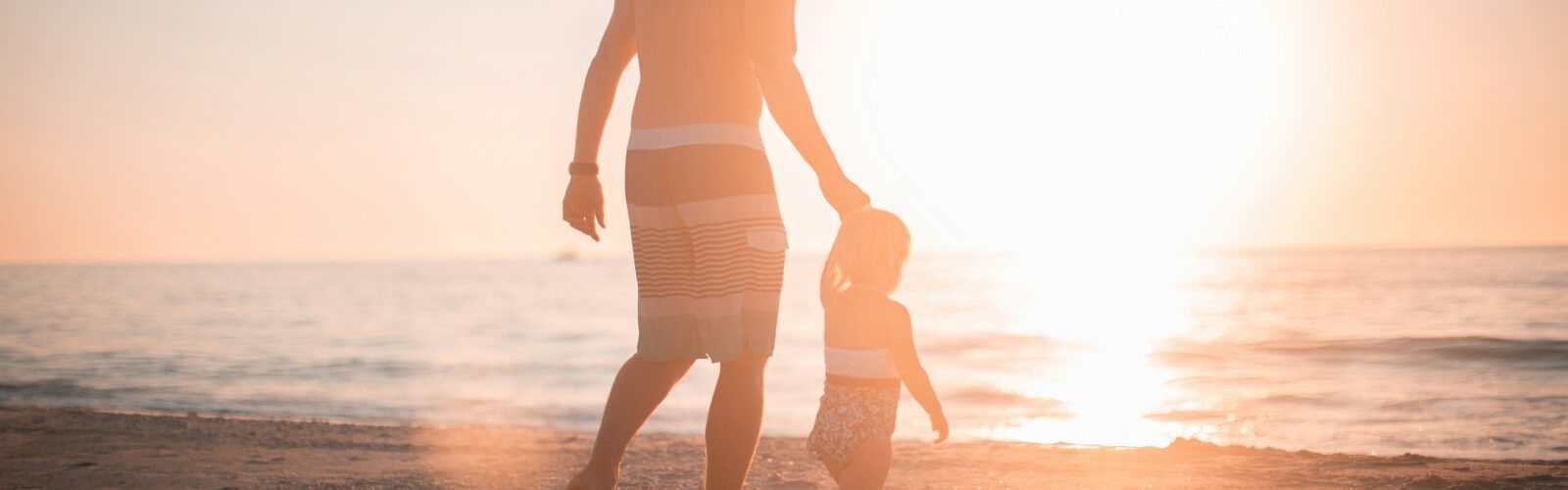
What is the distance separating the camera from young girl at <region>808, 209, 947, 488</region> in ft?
10.9

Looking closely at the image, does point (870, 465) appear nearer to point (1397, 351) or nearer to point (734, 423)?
point (734, 423)

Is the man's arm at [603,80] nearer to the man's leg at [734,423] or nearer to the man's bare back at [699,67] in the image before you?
the man's bare back at [699,67]

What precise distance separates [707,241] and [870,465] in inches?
39.2

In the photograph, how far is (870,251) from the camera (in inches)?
128

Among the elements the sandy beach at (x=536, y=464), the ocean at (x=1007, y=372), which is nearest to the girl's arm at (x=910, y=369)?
the sandy beach at (x=536, y=464)

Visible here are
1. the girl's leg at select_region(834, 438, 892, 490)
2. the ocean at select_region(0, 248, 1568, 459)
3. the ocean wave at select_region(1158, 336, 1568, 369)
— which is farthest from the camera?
the ocean wave at select_region(1158, 336, 1568, 369)

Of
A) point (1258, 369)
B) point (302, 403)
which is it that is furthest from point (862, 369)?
point (1258, 369)

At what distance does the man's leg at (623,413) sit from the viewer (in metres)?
2.83

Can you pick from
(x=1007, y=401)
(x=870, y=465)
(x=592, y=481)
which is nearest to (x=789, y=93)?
(x=592, y=481)

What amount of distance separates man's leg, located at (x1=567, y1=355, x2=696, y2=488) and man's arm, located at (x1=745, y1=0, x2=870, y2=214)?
612 millimetres

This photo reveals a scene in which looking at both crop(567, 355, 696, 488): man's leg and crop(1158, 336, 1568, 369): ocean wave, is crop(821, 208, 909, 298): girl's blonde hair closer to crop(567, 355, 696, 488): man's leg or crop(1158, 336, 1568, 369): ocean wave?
crop(567, 355, 696, 488): man's leg

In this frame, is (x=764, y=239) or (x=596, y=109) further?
(x=596, y=109)

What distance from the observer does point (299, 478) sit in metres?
4.63

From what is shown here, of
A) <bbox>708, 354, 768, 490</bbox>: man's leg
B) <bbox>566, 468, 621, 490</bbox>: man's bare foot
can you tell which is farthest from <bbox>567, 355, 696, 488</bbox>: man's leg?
<bbox>708, 354, 768, 490</bbox>: man's leg
